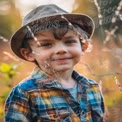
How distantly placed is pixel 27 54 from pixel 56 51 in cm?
18

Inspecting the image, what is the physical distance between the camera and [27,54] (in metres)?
1.95

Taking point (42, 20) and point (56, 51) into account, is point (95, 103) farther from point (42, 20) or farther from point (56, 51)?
point (42, 20)

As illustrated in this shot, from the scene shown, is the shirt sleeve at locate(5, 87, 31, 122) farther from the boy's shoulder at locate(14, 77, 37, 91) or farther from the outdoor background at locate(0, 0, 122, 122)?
the outdoor background at locate(0, 0, 122, 122)

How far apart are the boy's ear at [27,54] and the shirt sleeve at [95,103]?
0.28 metres

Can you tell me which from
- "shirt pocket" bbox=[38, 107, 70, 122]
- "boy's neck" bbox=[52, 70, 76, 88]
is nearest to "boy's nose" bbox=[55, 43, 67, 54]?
"boy's neck" bbox=[52, 70, 76, 88]

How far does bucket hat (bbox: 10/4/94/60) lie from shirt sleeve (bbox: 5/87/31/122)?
0.23 metres

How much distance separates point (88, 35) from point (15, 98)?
464 mm

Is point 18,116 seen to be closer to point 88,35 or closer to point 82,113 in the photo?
point 82,113

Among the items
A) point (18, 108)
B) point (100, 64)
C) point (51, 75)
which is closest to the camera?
point (18, 108)

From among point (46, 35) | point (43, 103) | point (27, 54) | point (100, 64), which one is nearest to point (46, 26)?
point (46, 35)

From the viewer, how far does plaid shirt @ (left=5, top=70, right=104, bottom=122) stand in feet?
5.90

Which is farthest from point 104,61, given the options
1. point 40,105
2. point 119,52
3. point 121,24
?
point 40,105

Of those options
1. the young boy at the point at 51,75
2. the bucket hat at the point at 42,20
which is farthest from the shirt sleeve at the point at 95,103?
the bucket hat at the point at 42,20

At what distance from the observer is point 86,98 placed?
194 centimetres
